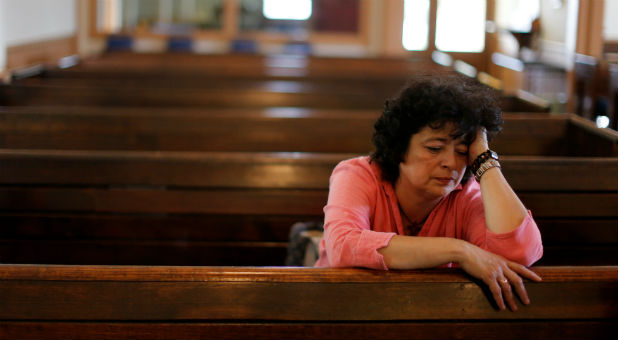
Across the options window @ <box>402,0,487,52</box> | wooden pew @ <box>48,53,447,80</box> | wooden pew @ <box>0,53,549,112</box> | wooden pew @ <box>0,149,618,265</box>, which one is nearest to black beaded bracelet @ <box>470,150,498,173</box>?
wooden pew @ <box>0,149,618,265</box>

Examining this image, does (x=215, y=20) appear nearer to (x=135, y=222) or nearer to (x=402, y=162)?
(x=135, y=222)

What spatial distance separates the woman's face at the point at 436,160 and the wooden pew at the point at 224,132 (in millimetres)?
1637

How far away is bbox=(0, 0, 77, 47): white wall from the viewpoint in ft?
18.8

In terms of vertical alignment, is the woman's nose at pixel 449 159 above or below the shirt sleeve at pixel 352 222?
above

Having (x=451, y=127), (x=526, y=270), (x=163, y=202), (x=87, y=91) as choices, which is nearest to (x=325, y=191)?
(x=163, y=202)

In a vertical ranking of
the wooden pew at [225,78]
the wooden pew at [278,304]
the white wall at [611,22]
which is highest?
the white wall at [611,22]

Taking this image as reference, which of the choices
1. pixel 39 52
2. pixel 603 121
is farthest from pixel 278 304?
pixel 39 52

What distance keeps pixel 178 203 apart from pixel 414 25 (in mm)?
7199

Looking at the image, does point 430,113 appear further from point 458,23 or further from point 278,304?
point 458,23

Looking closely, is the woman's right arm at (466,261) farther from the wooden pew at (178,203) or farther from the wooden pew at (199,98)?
the wooden pew at (199,98)

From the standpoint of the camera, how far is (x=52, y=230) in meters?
2.30

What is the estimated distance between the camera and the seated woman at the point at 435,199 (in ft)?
4.37

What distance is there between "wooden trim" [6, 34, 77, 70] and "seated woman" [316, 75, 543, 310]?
16.1 ft

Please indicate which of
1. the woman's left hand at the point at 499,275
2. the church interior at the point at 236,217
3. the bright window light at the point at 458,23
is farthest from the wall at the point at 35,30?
the bright window light at the point at 458,23
